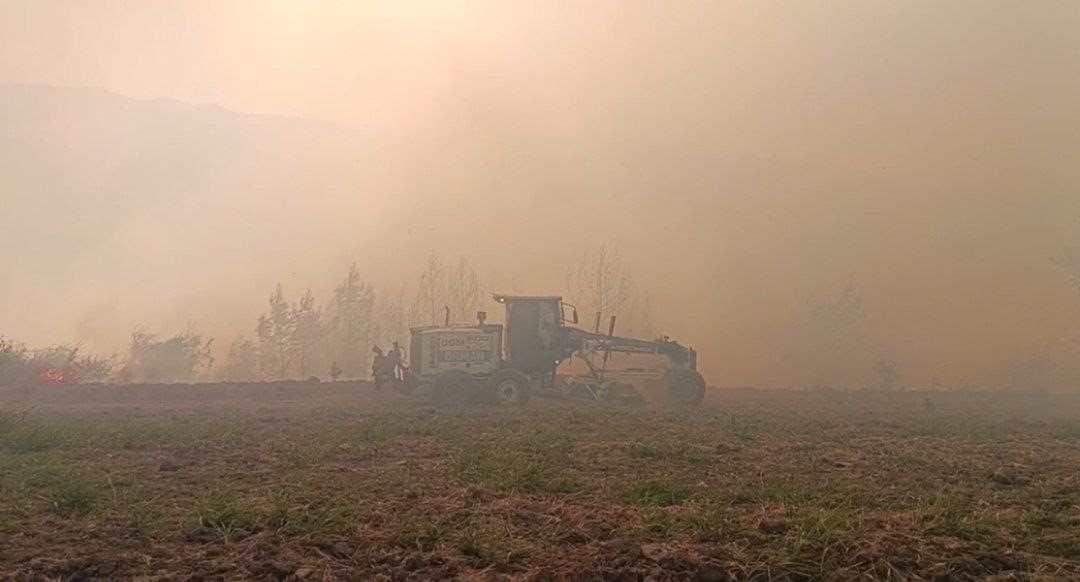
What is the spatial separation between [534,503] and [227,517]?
8.14 feet

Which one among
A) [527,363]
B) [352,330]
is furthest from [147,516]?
[352,330]

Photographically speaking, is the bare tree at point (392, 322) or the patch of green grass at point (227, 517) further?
the bare tree at point (392, 322)

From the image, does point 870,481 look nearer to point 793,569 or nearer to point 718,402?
point 793,569

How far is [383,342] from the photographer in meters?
46.3

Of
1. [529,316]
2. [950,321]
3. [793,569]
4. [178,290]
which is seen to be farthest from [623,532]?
[178,290]

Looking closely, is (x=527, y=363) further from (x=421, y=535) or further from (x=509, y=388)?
(x=421, y=535)

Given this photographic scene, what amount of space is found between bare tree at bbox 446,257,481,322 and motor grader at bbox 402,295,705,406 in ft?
86.7

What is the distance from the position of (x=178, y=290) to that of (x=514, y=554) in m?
79.3

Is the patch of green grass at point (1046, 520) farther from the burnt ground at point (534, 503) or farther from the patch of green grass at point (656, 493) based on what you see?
the patch of green grass at point (656, 493)

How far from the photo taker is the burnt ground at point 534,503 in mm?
5312

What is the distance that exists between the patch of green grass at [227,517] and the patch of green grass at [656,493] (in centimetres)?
313

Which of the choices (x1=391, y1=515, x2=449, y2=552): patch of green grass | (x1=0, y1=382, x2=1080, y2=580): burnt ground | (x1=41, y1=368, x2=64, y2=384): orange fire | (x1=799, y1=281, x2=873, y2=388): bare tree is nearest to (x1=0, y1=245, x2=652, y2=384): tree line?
(x1=41, y1=368, x2=64, y2=384): orange fire

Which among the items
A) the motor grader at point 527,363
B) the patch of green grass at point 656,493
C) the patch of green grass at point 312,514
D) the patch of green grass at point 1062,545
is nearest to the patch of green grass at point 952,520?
the patch of green grass at point 1062,545

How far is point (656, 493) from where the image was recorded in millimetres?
7301
